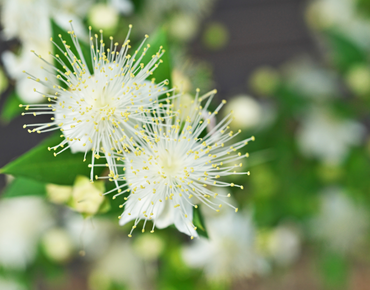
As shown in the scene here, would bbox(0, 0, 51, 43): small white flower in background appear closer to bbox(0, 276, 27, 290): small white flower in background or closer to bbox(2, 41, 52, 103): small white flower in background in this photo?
bbox(2, 41, 52, 103): small white flower in background

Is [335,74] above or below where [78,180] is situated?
above

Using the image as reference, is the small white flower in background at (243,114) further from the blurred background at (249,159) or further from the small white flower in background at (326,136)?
the small white flower in background at (326,136)

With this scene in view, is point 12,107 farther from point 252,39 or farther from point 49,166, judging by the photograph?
point 252,39

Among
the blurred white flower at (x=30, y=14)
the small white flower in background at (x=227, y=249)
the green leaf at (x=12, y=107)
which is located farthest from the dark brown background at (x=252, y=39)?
the green leaf at (x=12, y=107)

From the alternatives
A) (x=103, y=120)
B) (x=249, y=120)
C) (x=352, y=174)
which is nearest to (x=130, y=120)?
(x=103, y=120)

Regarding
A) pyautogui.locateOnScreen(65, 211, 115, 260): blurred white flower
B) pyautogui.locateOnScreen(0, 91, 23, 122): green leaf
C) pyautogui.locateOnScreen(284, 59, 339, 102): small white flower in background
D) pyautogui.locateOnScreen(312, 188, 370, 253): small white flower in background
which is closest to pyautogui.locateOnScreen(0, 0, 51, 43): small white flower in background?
pyautogui.locateOnScreen(0, 91, 23, 122): green leaf

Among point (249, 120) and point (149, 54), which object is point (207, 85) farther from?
point (149, 54)
